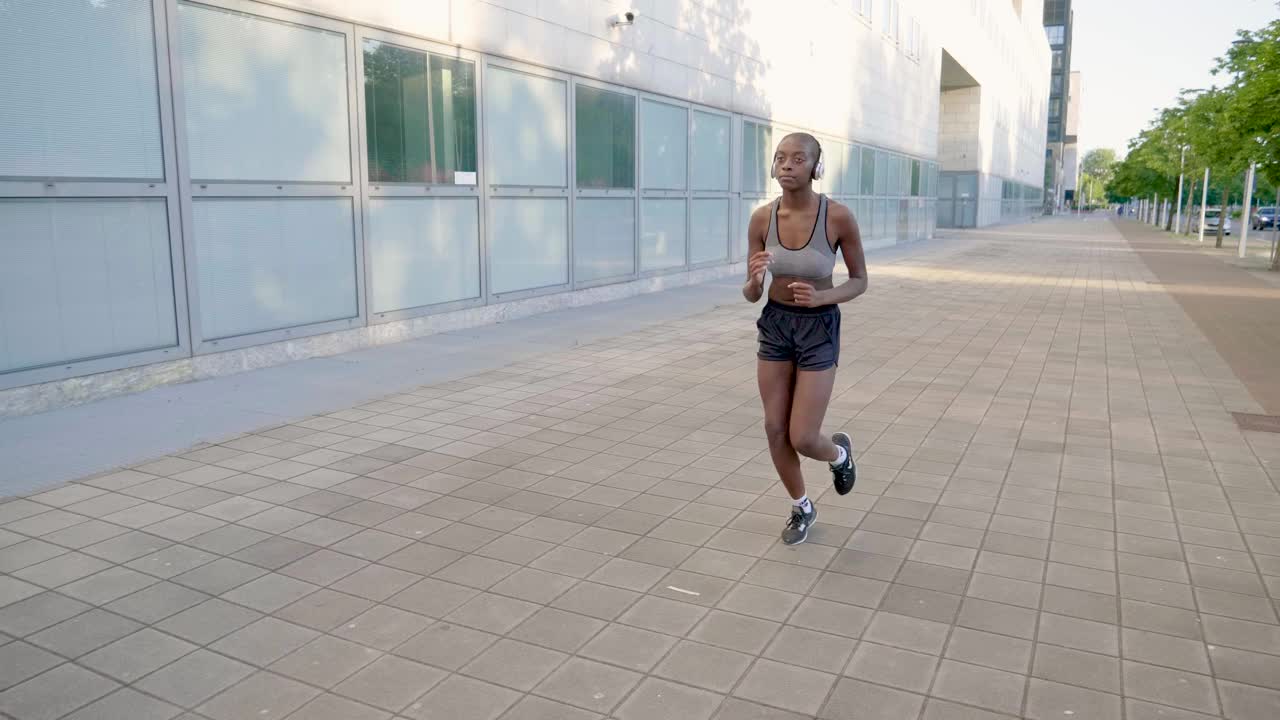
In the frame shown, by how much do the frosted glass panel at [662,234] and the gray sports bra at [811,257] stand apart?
11.8m

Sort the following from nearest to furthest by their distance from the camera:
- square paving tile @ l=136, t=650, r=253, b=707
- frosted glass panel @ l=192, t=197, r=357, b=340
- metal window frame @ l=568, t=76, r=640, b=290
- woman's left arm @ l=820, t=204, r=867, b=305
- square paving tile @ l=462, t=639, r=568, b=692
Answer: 1. square paving tile @ l=136, t=650, r=253, b=707
2. square paving tile @ l=462, t=639, r=568, b=692
3. woman's left arm @ l=820, t=204, r=867, b=305
4. frosted glass panel @ l=192, t=197, r=357, b=340
5. metal window frame @ l=568, t=76, r=640, b=290

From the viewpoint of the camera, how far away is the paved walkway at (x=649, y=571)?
335 cm

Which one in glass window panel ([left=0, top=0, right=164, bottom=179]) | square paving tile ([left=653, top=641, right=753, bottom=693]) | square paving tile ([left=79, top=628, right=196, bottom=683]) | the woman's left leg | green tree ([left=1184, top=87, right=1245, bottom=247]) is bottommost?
square paving tile ([left=653, top=641, right=753, bottom=693])

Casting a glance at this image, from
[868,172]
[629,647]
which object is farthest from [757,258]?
[868,172]

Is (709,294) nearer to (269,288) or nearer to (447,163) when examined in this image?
(447,163)

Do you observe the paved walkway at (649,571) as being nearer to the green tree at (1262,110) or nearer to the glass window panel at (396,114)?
the glass window panel at (396,114)

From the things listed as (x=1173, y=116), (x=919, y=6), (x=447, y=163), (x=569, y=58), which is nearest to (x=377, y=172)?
(x=447, y=163)

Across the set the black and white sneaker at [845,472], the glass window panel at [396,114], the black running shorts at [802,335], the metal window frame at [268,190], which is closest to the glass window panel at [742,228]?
the glass window panel at [396,114]

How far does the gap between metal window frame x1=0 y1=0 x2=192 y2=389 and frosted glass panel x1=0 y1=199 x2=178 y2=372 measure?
4cm

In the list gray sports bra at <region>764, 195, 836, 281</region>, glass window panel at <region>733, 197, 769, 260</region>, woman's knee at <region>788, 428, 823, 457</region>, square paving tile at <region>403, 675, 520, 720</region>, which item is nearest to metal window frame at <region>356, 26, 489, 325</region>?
gray sports bra at <region>764, 195, 836, 281</region>

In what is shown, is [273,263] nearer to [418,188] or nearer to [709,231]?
[418,188]

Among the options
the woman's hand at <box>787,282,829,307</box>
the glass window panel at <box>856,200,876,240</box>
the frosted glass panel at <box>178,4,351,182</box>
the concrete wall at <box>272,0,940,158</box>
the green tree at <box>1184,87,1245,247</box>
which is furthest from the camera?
the glass window panel at <box>856,200,876,240</box>

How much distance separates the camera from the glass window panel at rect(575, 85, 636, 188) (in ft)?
46.4

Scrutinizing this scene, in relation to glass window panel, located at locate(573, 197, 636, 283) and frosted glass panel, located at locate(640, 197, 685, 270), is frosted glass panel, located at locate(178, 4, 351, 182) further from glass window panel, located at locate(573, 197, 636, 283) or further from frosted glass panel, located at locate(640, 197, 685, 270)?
frosted glass panel, located at locate(640, 197, 685, 270)
